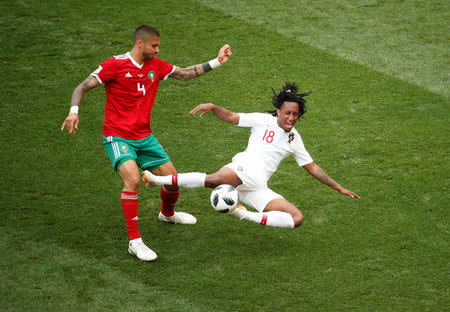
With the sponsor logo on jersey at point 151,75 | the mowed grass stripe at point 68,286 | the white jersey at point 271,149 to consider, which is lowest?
the mowed grass stripe at point 68,286

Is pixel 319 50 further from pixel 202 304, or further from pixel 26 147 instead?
pixel 202 304

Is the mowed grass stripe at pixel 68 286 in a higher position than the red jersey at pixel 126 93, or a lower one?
lower

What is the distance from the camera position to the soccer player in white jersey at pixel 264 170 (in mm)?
6750

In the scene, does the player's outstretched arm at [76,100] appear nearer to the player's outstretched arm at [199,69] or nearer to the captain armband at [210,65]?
the player's outstretched arm at [199,69]

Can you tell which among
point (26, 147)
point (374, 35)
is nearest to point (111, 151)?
point (26, 147)

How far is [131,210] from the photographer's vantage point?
6641 millimetres

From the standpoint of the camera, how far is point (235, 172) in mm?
6910

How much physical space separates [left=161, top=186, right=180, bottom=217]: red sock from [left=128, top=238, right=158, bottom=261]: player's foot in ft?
2.25

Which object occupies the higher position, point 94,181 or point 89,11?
point 89,11

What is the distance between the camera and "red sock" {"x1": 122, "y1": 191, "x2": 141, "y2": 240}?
21.7 feet

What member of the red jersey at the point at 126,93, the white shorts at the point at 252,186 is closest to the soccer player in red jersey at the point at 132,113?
the red jersey at the point at 126,93

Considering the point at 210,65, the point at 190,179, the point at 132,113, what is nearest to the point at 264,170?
the point at 190,179

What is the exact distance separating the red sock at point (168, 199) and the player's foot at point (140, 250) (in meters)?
0.69

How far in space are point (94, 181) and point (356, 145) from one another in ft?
12.6
